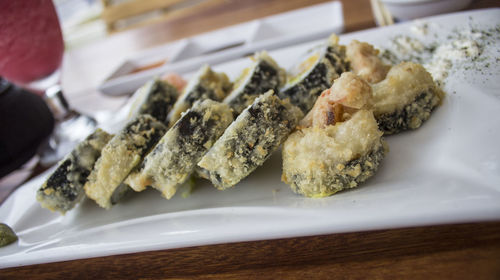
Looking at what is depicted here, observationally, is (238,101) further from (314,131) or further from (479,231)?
(479,231)

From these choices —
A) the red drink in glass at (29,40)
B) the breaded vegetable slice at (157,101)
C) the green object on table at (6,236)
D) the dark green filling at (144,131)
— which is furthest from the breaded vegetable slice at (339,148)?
the red drink in glass at (29,40)

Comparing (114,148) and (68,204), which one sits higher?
(114,148)

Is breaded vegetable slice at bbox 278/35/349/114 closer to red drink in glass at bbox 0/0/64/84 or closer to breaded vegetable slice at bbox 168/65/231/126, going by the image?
breaded vegetable slice at bbox 168/65/231/126

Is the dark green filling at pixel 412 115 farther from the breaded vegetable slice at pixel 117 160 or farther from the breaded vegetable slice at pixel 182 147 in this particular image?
the breaded vegetable slice at pixel 117 160

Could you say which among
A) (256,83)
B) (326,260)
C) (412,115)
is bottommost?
(326,260)

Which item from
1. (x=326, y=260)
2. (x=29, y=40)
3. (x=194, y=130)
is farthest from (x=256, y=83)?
(x=29, y=40)

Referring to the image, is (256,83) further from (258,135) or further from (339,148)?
(339,148)

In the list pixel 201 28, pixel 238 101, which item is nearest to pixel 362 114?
pixel 238 101

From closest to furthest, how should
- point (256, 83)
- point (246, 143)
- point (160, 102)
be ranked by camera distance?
point (246, 143) < point (256, 83) < point (160, 102)
